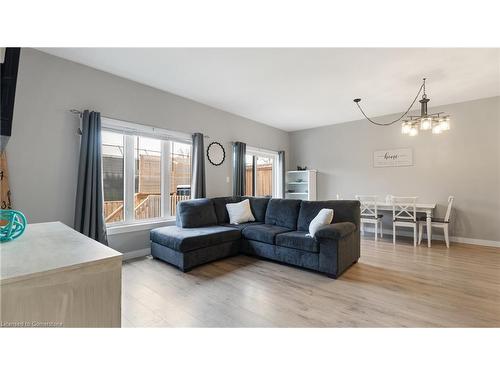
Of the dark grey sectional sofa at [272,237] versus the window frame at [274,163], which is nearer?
the dark grey sectional sofa at [272,237]

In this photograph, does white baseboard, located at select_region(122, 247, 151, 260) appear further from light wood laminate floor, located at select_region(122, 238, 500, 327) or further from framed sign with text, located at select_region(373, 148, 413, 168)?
framed sign with text, located at select_region(373, 148, 413, 168)

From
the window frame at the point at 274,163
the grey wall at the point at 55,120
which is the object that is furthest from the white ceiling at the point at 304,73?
the window frame at the point at 274,163

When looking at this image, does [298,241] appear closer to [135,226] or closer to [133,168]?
[135,226]

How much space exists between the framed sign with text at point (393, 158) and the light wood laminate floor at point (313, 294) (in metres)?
2.24

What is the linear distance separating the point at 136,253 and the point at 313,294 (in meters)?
2.67

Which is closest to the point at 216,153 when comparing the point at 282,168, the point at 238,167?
the point at 238,167

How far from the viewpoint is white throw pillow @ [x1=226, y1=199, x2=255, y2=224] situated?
406cm

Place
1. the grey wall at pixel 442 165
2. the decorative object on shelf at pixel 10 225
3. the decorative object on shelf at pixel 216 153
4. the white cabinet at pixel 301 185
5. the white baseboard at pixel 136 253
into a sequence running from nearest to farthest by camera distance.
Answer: the decorative object on shelf at pixel 10 225 → the white baseboard at pixel 136 253 → the grey wall at pixel 442 165 → the decorative object on shelf at pixel 216 153 → the white cabinet at pixel 301 185

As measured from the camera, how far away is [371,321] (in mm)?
1879

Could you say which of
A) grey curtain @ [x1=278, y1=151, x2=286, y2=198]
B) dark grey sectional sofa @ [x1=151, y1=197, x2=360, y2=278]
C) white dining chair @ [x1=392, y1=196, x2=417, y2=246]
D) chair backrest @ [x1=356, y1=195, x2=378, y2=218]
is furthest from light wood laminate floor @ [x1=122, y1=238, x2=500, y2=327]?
grey curtain @ [x1=278, y1=151, x2=286, y2=198]

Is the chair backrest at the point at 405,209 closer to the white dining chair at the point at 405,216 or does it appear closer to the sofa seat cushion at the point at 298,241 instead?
the white dining chair at the point at 405,216

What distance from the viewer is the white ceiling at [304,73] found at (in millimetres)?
2703
